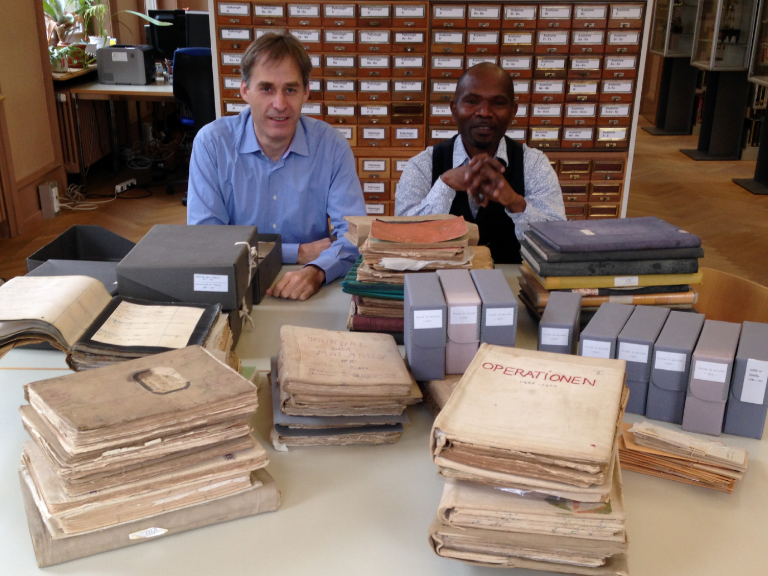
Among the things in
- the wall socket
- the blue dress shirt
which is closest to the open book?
the blue dress shirt

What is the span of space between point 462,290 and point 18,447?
84 cm

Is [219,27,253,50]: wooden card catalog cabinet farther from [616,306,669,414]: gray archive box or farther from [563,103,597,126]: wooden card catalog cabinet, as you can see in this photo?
[616,306,669,414]: gray archive box

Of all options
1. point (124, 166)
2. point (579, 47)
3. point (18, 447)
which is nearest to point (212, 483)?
point (18, 447)

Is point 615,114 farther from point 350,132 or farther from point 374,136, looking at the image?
point 350,132

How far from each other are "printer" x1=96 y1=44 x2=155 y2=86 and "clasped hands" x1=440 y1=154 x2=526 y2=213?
4.05 meters

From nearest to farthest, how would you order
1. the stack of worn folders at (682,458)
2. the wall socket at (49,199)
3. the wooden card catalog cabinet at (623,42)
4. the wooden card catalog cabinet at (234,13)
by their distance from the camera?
the stack of worn folders at (682,458)
the wooden card catalog cabinet at (234,13)
the wooden card catalog cabinet at (623,42)
the wall socket at (49,199)

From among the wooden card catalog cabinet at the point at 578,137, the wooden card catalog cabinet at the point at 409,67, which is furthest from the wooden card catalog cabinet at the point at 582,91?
the wooden card catalog cabinet at the point at 409,67

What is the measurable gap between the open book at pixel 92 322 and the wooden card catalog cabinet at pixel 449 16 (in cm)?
262

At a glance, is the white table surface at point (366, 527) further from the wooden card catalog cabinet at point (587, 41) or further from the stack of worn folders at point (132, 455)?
the wooden card catalog cabinet at point (587, 41)

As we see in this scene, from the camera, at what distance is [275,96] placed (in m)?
2.26

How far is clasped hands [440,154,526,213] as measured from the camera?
2.17 meters

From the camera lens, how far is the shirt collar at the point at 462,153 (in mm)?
2463

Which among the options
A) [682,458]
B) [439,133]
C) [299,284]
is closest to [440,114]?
[439,133]

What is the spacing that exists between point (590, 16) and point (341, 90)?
131 cm
